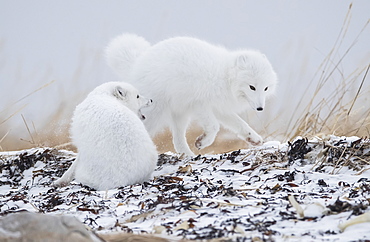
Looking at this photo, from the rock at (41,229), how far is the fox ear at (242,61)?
3.78 m

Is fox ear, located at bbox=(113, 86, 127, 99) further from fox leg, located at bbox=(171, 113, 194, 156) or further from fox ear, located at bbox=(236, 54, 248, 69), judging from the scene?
fox ear, located at bbox=(236, 54, 248, 69)

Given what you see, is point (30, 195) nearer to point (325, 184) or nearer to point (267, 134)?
point (325, 184)

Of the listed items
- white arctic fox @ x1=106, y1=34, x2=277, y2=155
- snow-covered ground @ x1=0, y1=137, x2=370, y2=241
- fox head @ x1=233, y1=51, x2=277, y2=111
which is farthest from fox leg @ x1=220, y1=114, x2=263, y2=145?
snow-covered ground @ x1=0, y1=137, x2=370, y2=241

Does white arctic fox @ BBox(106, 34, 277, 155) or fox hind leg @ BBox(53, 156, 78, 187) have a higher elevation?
white arctic fox @ BBox(106, 34, 277, 155)

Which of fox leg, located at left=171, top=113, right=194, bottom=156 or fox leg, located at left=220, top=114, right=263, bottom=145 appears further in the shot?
fox leg, located at left=171, top=113, right=194, bottom=156

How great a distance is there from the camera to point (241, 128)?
5414mm

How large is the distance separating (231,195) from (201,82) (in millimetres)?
2511

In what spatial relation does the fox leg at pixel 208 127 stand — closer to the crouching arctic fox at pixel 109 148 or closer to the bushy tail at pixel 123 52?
the bushy tail at pixel 123 52

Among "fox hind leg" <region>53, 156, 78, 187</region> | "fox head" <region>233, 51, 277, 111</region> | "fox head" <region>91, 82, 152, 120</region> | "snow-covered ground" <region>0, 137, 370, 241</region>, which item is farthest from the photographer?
"fox head" <region>233, 51, 277, 111</region>

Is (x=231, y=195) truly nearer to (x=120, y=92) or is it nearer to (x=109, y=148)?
(x=109, y=148)

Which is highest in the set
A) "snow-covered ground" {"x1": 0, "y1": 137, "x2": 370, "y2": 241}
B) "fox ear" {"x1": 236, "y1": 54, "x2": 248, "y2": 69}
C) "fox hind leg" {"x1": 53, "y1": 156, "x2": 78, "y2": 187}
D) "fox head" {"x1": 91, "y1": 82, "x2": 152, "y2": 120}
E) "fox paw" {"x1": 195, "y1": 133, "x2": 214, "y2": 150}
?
"fox ear" {"x1": 236, "y1": 54, "x2": 248, "y2": 69}

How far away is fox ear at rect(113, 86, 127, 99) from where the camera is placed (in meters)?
4.37

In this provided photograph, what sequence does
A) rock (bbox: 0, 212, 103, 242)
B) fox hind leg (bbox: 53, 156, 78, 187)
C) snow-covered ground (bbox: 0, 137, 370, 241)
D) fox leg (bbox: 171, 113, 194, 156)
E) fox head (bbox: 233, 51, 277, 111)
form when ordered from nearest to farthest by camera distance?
1. rock (bbox: 0, 212, 103, 242)
2. snow-covered ground (bbox: 0, 137, 370, 241)
3. fox hind leg (bbox: 53, 156, 78, 187)
4. fox head (bbox: 233, 51, 277, 111)
5. fox leg (bbox: 171, 113, 194, 156)

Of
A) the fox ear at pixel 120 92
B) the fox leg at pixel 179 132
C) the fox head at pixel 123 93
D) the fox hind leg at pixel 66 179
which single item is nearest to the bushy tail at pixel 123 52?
the fox leg at pixel 179 132
